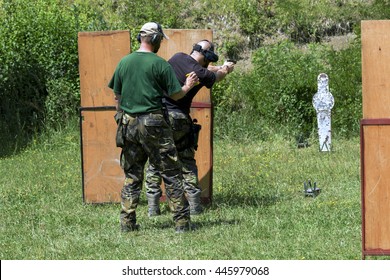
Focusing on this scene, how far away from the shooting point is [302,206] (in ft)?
35.1

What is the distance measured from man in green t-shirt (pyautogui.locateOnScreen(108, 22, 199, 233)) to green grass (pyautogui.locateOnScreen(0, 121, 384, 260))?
1.18ft

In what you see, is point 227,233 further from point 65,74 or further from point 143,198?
point 65,74

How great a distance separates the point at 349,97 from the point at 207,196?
661 centimetres

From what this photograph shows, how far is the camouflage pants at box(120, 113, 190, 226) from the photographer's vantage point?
29.9 ft

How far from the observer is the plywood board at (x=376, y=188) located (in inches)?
303

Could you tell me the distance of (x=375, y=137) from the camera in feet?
25.3

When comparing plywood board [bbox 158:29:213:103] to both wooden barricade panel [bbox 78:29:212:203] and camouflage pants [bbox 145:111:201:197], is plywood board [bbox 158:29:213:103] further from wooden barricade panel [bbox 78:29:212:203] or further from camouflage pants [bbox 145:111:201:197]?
camouflage pants [bbox 145:111:201:197]

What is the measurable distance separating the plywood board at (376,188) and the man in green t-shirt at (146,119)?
206 cm

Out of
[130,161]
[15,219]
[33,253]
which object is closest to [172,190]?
[130,161]

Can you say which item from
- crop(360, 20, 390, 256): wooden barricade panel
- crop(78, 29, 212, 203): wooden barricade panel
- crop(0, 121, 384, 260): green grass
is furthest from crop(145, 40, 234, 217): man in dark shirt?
crop(360, 20, 390, 256): wooden barricade panel

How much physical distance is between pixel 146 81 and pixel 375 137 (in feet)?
7.58

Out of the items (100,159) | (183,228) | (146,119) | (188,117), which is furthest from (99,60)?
(183,228)

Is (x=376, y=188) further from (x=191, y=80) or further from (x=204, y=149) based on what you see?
(x=204, y=149)

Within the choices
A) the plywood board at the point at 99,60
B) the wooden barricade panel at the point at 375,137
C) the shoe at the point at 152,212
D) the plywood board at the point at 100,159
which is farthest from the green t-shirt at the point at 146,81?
the plywood board at the point at 100,159
